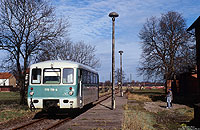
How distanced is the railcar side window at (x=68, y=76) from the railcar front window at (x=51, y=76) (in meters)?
0.32

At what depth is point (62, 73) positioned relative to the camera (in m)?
13.3

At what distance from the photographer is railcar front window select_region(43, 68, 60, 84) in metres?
13.3

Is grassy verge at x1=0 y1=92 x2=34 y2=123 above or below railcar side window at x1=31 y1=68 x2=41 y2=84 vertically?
below

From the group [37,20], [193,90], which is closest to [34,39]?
[37,20]

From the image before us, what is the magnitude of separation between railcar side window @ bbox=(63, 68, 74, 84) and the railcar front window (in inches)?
12.6

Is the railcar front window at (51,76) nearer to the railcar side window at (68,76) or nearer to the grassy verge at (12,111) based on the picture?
the railcar side window at (68,76)

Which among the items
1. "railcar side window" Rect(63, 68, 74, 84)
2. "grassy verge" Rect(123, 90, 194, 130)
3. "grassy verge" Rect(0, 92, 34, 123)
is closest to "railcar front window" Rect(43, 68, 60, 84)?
"railcar side window" Rect(63, 68, 74, 84)

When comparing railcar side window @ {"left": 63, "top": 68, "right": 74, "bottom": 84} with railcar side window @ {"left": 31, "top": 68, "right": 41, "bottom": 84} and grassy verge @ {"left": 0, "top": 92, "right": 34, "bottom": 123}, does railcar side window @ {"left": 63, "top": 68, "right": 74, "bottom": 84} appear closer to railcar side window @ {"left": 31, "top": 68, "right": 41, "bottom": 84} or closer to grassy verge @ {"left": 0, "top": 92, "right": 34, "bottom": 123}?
railcar side window @ {"left": 31, "top": 68, "right": 41, "bottom": 84}

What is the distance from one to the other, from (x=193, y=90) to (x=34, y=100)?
2755cm

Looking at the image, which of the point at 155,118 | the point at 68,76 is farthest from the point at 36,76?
the point at 155,118

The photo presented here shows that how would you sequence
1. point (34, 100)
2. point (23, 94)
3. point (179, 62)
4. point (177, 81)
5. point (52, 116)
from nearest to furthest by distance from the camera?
point (34, 100)
point (52, 116)
point (23, 94)
point (179, 62)
point (177, 81)

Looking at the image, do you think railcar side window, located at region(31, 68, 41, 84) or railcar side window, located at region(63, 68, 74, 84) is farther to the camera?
railcar side window, located at region(31, 68, 41, 84)

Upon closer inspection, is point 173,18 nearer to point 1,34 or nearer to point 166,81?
point 166,81

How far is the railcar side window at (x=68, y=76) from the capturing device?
13209 mm
